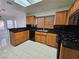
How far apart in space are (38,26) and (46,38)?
4.30 ft

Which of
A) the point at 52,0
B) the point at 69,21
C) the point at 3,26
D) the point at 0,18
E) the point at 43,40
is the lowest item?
the point at 43,40

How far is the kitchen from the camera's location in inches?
98.1

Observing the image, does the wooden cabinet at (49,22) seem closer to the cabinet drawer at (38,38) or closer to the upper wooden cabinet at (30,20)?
the cabinet drawer at (38,38)

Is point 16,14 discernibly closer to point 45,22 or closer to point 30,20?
point 30,20

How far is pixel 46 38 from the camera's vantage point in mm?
3688

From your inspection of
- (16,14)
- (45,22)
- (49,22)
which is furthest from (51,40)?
(16,14)

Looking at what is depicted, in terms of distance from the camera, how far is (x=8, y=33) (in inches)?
152

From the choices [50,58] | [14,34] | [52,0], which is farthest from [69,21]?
[14,34]

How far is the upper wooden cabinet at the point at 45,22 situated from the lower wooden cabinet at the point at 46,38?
2.19ft

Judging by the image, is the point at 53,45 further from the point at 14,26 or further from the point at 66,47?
the point at 14,26

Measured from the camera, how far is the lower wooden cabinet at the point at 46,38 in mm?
3346

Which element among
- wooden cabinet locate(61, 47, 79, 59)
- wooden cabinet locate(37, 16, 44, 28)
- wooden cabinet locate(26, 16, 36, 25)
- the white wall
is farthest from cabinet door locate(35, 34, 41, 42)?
wooden cabinet locate(61, 47, 79, 59)

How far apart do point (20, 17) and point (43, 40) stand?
98.8 inches

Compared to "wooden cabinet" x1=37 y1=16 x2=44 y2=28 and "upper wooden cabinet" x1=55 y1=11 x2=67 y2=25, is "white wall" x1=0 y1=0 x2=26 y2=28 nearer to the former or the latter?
"wooden cabinet" x1=37 y1=16 x2=44 y2=28
